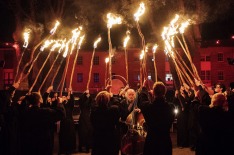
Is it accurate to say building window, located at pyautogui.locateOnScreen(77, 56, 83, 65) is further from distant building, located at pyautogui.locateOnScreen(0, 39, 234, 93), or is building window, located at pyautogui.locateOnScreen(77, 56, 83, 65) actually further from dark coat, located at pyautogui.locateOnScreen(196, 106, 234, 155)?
dark coat, located at pyautogui.locateOnScreen(196, 106, 234, 155)

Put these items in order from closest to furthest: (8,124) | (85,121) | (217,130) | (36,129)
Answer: (217,130)
(36,129)
(8,124)
(85,121)

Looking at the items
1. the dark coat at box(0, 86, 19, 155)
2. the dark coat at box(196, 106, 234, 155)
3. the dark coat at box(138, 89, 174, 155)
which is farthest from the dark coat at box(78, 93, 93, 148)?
the dark coat at box(196, 106, 234, 155)

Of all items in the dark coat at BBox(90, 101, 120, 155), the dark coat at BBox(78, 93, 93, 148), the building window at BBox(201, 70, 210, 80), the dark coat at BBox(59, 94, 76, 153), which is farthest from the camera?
the building window at BBox(201, 70, 210, 80)

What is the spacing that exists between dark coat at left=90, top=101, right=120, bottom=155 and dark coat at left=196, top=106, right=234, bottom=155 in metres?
1.82

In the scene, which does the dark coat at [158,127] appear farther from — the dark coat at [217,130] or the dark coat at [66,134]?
the dark coat at [66,134]

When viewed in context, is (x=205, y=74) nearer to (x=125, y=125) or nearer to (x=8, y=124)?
(x=125, y=125)

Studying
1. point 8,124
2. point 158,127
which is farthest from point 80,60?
point 158,127

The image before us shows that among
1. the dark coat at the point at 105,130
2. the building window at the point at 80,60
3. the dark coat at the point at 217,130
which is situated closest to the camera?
the dark coat at the point at 217,130

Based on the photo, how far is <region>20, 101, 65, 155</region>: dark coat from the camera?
22.7 feet

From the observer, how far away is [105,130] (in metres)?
7.12

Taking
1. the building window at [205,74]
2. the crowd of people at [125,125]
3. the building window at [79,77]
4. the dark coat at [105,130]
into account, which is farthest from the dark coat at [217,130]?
the building window at [205,74]

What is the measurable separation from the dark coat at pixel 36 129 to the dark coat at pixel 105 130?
2.97 ft

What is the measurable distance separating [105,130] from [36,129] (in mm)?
1415

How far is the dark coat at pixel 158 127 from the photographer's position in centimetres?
658
